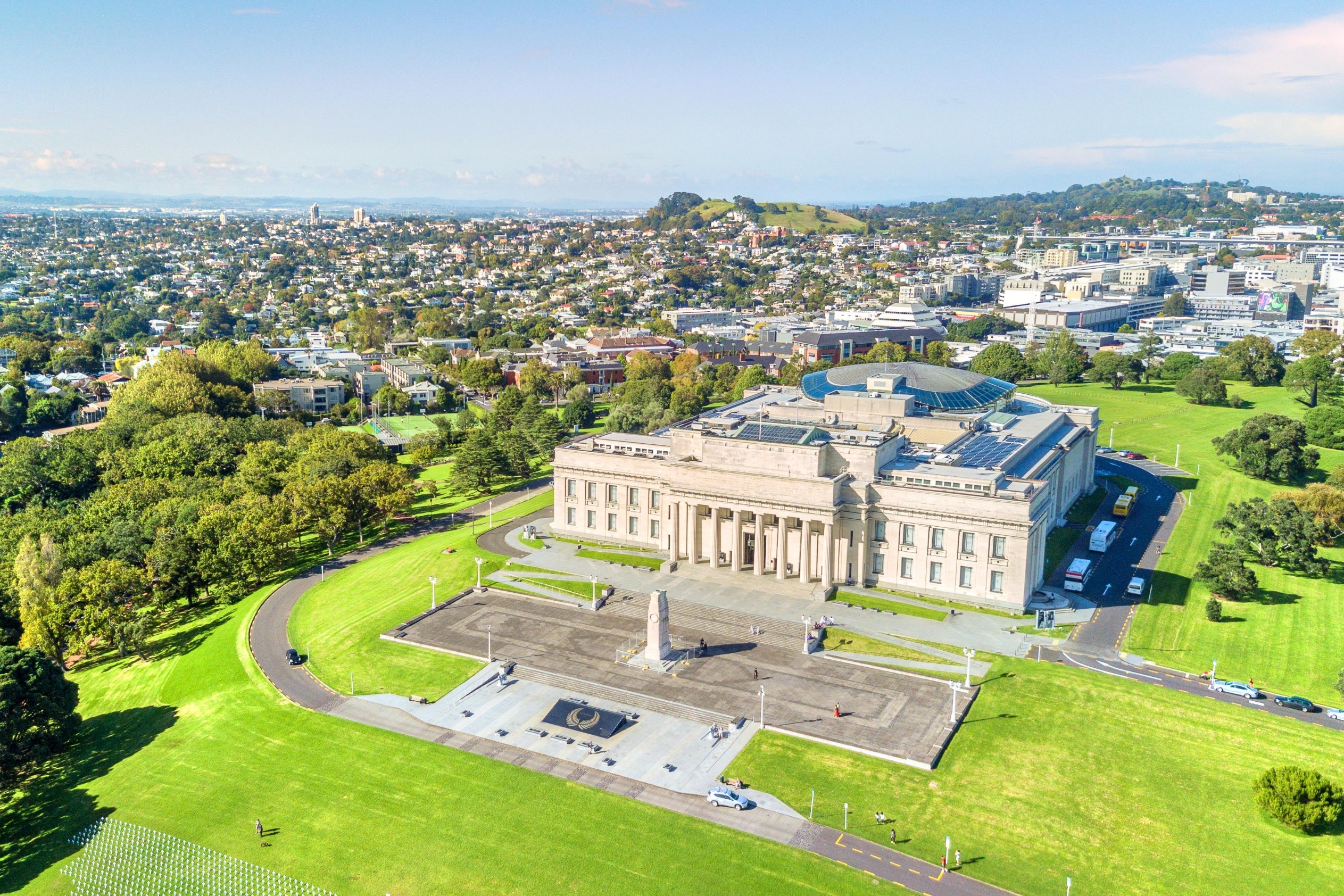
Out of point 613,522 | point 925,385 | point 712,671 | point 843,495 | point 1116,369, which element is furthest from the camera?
point 1116,369

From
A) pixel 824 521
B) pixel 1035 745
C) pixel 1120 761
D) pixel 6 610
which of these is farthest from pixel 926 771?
pixel 6 610

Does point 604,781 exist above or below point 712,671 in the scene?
below

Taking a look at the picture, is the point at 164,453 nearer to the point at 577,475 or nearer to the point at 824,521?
the point at 577,475

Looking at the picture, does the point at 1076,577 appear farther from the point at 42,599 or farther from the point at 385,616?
the point at 42,599

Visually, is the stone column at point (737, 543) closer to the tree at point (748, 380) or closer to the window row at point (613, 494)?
the window row at point (613, 494)

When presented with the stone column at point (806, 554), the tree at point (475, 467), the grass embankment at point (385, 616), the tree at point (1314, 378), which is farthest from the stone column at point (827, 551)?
the tree at point (1314, 378)

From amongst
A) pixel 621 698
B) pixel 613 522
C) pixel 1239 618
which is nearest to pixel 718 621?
pixel 621 698

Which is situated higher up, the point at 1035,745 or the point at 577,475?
the point at 577,475
